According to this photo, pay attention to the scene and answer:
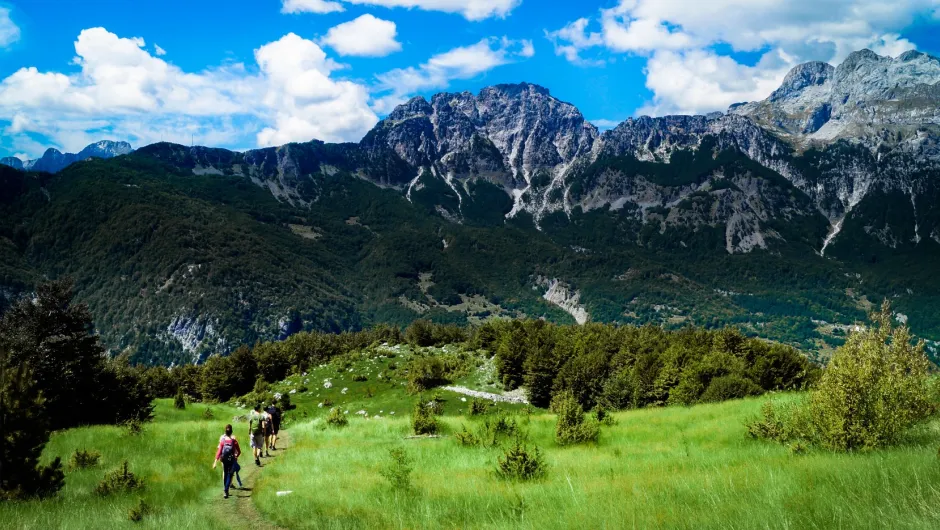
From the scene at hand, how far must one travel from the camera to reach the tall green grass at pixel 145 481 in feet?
41.7

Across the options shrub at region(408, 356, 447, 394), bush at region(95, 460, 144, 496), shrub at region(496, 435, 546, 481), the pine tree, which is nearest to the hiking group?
bush at region(95, 460, 144, 496)

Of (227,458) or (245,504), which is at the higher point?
(227,458)

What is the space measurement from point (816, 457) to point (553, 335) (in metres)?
67.3

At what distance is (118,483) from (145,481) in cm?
116

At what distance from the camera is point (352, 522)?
11.2 metres

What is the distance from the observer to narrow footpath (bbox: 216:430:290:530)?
13.6m

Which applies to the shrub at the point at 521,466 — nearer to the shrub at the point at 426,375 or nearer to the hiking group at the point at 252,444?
the hiking group at the point at 252,444

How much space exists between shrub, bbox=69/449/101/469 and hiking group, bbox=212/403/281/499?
403 cm

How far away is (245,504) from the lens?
639 inches

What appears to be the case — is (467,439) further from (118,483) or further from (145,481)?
(118,483)

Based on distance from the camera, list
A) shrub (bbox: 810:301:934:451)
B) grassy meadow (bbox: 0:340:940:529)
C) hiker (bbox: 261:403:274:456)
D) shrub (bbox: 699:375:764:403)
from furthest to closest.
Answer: shrub (bbox: 699:375:764:403) < hiker (bbox: 261:403:274:456) < shrub (bbox: 810:301:934:451) < grassy meadow (bbox: 0:340:940:529)

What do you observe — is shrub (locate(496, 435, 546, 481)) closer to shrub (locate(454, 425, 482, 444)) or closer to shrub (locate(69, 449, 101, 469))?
shrub (locate(454, 425, 482, 444))

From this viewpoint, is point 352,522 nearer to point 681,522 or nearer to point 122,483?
point 681,522

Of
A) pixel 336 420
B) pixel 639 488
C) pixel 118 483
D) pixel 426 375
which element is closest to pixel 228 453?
pixel 118 483
